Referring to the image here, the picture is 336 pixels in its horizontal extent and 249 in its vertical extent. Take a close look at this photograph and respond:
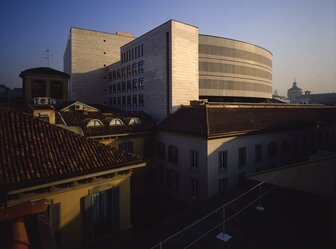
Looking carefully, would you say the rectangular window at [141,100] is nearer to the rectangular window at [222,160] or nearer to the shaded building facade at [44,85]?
the shaded building facade at [44,85]

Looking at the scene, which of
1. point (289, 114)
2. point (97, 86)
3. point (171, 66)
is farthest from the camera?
point (97, 86)

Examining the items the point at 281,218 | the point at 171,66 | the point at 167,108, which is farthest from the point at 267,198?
the point at 171,66

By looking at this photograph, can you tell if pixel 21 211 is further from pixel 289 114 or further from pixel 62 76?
pixel 62 76

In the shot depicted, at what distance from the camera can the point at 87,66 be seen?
57875 millimetres

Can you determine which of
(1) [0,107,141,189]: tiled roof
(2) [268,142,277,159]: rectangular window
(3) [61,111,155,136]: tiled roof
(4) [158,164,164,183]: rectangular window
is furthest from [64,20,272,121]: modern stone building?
(1) [0,107,141,189]: tiled roof

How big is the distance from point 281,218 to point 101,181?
31.0 feet

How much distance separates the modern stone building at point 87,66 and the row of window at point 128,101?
686 cm

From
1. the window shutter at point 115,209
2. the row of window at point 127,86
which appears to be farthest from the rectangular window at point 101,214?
the row of window at point 127,86

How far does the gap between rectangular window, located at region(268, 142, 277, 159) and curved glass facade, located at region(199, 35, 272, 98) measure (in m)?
28.1

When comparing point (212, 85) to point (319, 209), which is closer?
point (319, 209)

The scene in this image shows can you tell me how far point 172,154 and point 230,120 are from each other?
8.16 metres

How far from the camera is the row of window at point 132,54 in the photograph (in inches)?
1519

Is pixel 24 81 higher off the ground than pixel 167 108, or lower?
higher

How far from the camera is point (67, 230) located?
9656 mm
